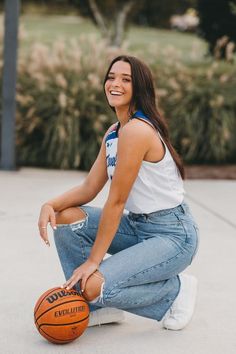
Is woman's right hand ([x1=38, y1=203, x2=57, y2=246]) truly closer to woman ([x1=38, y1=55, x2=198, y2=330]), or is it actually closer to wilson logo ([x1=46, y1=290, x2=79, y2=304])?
woman ([x1=38, y1=55, x2=198, y2=330])

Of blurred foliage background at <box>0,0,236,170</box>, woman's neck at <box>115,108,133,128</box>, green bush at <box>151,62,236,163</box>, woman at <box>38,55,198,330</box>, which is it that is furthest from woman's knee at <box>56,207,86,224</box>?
green bush at <box>151,62,236,163</box>

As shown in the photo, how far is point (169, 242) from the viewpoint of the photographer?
3738 millimetres

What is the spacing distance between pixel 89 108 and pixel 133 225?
224 inches

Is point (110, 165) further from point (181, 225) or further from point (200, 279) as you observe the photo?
point (200, 279)

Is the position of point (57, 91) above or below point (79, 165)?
above

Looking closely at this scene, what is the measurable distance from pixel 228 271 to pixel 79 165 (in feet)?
15.5

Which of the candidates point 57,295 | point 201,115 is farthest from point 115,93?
point 201,115

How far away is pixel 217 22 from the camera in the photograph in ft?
43.9

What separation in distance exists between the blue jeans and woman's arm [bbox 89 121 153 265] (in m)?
0.11

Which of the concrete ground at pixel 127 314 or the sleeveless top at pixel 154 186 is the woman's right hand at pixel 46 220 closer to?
the sleeveless top at pixel 154 186

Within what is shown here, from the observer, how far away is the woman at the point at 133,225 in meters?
3.60

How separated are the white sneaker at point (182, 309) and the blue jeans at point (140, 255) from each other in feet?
0.14

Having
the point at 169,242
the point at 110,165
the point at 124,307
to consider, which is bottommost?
the point at 124,307

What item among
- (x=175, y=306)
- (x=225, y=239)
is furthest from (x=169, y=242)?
(x=225, y=239)
